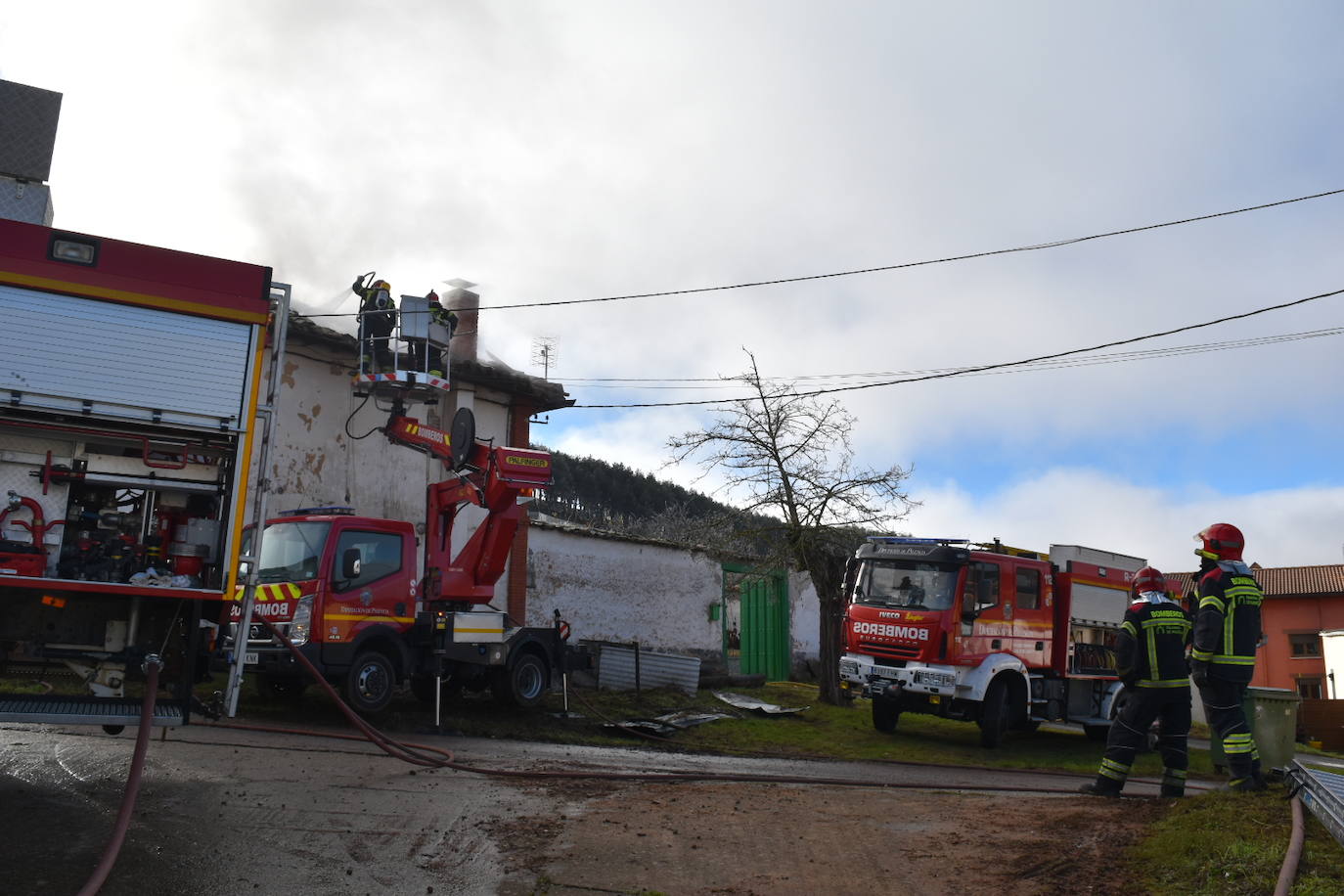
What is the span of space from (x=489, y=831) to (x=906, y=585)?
8.77 metres

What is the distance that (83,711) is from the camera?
616cm

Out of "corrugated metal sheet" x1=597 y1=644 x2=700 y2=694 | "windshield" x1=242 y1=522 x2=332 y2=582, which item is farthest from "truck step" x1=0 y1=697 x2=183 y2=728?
"corrugated metal sheet" x1=597 y1=644 x2=700 y2=694

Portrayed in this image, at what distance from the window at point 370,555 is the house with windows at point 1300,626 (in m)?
36.1

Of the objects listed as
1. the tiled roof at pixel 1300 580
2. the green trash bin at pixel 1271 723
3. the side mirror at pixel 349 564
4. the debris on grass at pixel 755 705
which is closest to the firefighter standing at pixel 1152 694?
the green trash bin at pixel 1271 723

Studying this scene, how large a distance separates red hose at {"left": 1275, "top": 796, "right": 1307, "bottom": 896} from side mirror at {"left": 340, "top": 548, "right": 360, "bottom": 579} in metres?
9.08

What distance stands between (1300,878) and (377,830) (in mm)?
4970

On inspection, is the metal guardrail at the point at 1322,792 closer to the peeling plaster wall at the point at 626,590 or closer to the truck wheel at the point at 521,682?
the truck wheel at the point at 521,682

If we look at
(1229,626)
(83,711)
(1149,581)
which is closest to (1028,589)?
(1149,581)

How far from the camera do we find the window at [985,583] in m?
14.1

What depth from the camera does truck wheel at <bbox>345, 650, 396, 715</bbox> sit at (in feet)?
37.9

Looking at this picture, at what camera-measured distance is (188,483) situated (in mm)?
7094

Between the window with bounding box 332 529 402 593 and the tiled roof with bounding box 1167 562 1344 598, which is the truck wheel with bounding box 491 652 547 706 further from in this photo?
the tiled roof with bounding box 1167 562 1344 598

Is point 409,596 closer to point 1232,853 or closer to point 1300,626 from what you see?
point 1232,853

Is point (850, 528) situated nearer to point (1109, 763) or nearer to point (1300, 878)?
point (1109, 763)
